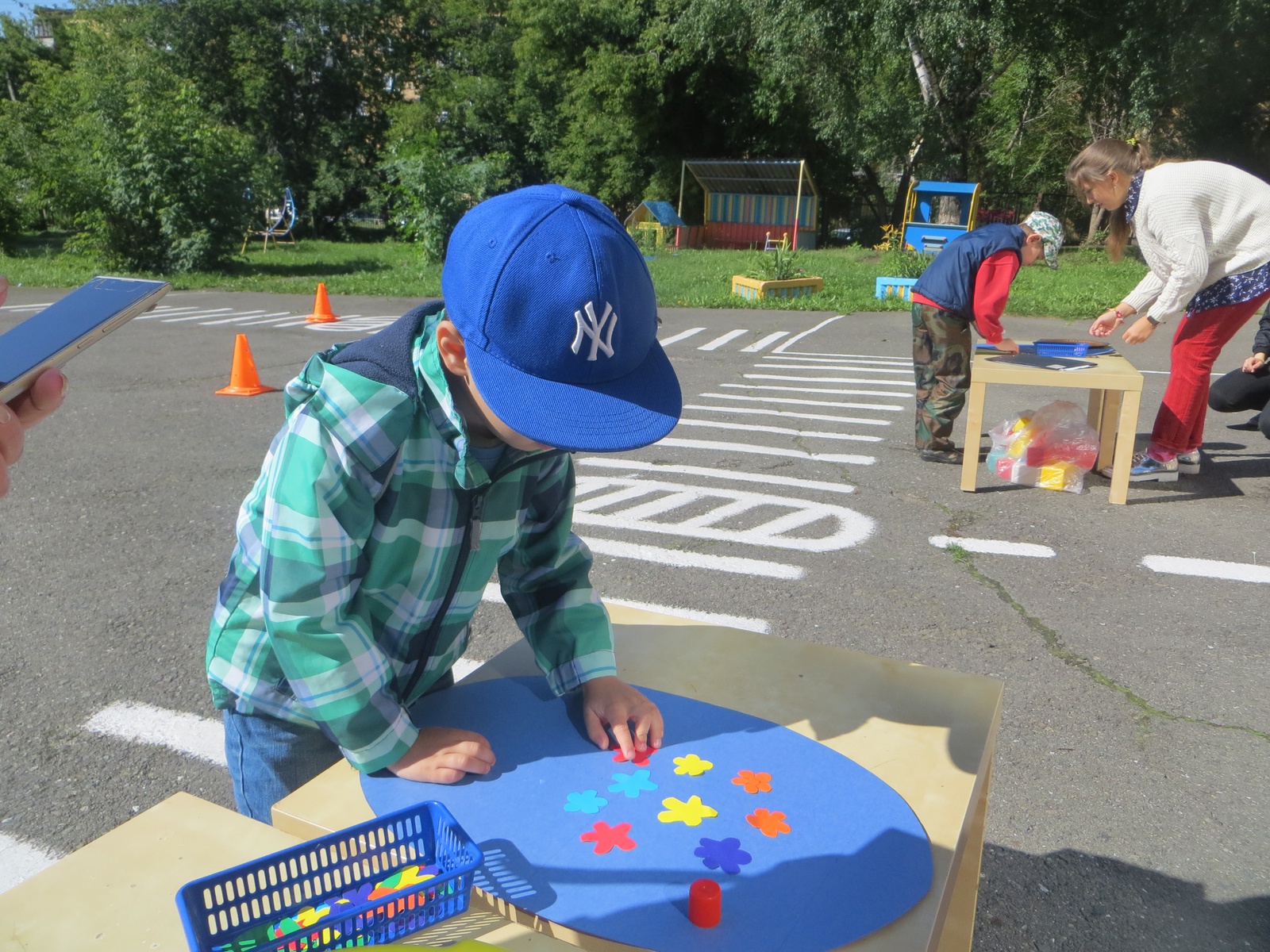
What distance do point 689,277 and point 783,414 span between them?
1027cm

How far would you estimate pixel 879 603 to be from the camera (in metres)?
3.88

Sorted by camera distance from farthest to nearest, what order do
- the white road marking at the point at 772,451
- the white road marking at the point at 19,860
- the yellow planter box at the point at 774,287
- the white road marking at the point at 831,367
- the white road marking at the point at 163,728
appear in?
the yellow planter box at the point at 774,287 < the white road marking at the point at 831,367 < the white road marking at the point at 772,451 < the white road marking at the point at 163,728 < the white road marking at the point at 19,860

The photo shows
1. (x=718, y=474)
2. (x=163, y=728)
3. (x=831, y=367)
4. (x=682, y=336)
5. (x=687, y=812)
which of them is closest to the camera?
(x=687, y=812)

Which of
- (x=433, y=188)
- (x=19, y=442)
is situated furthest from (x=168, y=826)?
(x=433, y=188)

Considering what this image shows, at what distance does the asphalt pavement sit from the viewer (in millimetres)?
2445

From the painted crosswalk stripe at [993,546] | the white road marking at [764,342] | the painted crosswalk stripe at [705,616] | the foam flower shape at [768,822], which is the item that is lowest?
the painted crosswalk stripe at [705,616]

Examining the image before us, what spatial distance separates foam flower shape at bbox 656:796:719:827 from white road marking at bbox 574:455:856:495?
4.11 metres

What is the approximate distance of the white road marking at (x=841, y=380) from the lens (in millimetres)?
8258

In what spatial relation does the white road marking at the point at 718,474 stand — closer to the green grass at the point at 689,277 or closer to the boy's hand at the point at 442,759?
the boy's hand at the point at 442,759

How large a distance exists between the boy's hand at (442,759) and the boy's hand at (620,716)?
6.9 inches

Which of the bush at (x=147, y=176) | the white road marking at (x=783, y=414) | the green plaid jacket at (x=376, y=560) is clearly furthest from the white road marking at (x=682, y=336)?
the bush at (x=147, y=176)

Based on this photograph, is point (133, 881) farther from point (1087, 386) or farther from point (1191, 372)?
point (1191, 372)

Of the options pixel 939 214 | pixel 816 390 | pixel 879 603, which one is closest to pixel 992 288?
pixel 879 603

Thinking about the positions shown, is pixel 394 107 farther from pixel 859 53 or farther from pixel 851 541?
pixel 851 541
